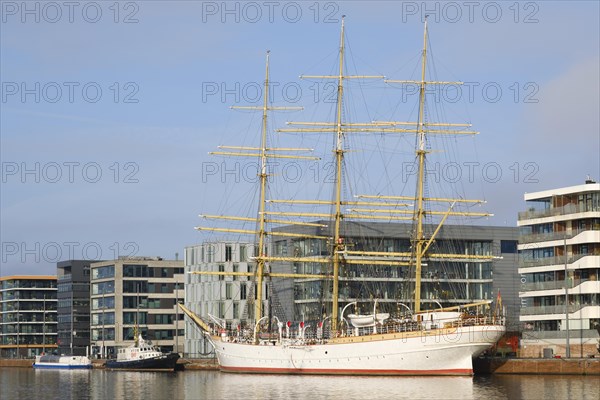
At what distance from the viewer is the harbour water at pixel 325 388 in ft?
253

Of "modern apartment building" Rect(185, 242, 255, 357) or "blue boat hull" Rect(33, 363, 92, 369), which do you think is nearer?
"modern apartment building" Rect(185, 242, 255, 357)

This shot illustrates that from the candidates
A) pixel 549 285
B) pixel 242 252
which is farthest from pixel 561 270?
pixel 242 252

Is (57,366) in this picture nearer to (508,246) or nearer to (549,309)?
(508,246)

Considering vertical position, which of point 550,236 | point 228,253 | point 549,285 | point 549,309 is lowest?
point 549,309

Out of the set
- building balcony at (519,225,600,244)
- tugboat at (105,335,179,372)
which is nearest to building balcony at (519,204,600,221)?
building balcony at (519,225,600,244)

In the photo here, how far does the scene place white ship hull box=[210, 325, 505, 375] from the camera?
335 ft

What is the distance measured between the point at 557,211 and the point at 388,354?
2668cm

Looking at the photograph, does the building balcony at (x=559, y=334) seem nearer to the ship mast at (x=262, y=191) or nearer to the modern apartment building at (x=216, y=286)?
the ship mast at (x=262, y=191)

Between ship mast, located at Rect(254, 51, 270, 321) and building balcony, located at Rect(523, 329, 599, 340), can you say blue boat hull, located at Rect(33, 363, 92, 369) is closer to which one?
ship mast, located at Rect(254, 51, 270, 321)

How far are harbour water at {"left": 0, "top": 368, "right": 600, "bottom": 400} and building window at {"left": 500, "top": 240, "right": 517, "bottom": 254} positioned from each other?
6319 cm

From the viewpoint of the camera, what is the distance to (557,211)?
118 meters

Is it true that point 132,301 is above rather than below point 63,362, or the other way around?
above

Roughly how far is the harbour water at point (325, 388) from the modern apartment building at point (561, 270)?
15869mm

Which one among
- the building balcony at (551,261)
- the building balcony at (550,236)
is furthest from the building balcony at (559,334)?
the building balcony at (550,236)
